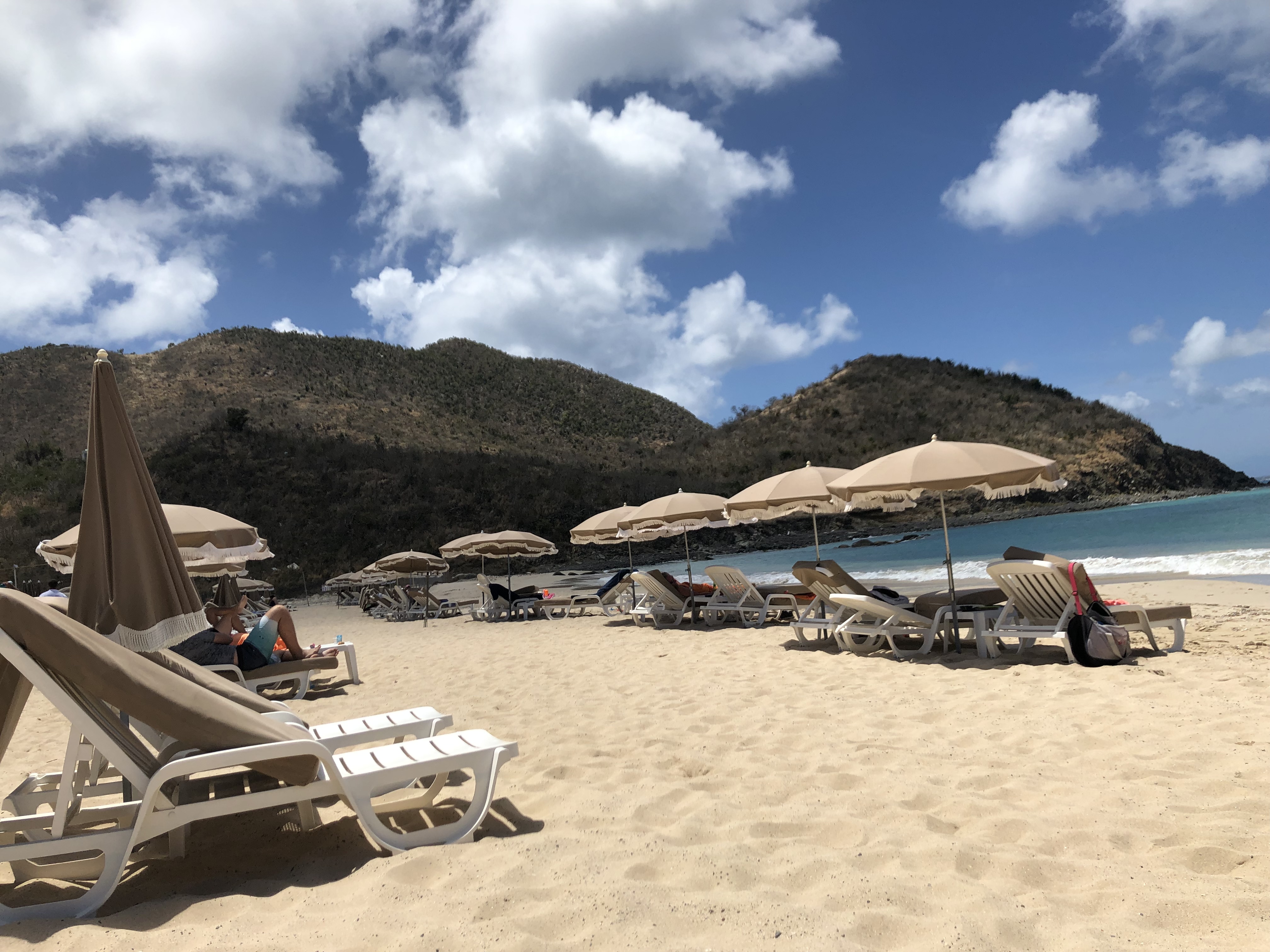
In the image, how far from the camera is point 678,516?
1074 centimetres

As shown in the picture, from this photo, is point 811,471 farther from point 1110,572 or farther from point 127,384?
point 127,384

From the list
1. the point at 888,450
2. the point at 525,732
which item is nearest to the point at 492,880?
the point at 525,732

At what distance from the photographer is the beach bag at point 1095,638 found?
204 inches

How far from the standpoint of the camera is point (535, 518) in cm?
3512

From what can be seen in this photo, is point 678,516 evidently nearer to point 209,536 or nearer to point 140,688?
point 209,536

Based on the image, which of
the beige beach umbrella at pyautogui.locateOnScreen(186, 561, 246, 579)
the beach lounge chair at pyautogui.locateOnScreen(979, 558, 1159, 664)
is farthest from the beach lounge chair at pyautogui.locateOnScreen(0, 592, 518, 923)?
the beige beach umbrella at pyautogui.locateOnScreen(186, 561, 246, 579)

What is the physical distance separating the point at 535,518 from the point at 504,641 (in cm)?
2600

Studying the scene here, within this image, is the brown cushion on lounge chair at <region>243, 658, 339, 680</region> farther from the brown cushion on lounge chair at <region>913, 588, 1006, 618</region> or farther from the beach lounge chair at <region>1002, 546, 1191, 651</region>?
the beach lounge chair at <region>1002, 546, 1191, 651</region>

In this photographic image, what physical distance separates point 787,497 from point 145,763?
7.36 m

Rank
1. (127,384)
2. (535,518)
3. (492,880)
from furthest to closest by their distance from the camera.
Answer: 1. (127,384)
2. (535,518)
3. (492,880)

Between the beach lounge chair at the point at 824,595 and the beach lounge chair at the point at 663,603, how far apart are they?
2.53 metres

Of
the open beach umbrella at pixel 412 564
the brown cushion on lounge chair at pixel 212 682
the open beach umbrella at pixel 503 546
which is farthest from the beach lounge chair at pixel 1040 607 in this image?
the open beach umbrella at pixel 412 564

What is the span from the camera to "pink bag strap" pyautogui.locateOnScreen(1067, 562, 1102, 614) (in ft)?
17.6

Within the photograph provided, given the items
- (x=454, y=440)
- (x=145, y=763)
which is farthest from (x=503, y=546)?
(x=454, y=440)
